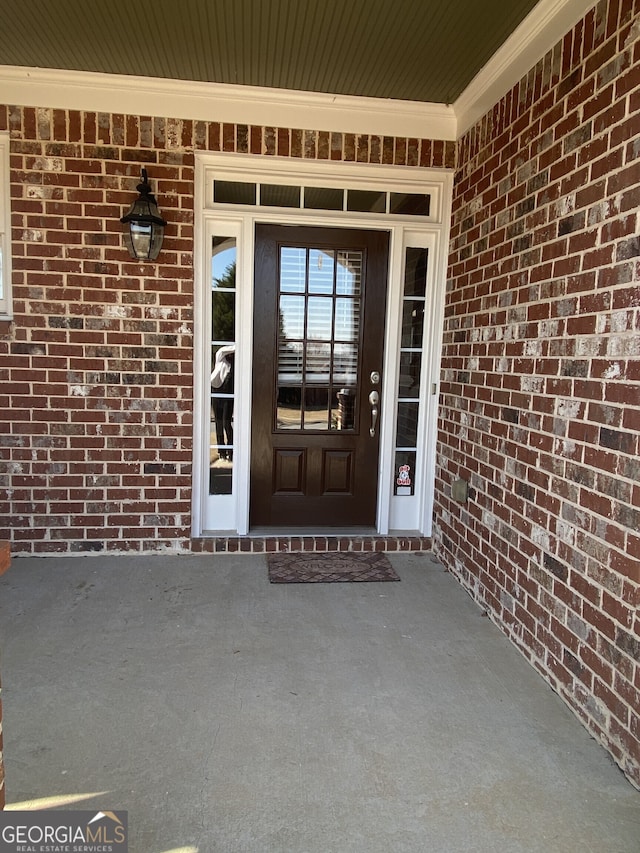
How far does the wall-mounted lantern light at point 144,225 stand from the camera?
3.14 metres

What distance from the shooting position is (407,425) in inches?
149

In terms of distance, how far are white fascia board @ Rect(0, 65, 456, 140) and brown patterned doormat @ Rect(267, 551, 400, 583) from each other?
106 inches

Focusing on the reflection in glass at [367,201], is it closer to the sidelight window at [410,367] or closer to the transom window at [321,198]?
the transom window at [321,198]

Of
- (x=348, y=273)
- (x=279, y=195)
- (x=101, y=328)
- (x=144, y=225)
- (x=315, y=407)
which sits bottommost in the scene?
(x=315, y=407)

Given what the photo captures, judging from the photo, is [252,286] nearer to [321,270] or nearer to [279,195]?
[321,270]

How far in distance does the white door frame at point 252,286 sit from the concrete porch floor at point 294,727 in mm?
788

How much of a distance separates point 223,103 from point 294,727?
3.35m

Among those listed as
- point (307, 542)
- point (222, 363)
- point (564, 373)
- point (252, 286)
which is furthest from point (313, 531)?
point (564, 373)

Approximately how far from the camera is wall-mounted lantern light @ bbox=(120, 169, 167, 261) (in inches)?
123

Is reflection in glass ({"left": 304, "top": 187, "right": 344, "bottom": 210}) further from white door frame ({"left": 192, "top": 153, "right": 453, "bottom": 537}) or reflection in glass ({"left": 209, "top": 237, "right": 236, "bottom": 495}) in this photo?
reflection in glass ({"left": 209, "top": 237, "right": 236, "bottom": 495})

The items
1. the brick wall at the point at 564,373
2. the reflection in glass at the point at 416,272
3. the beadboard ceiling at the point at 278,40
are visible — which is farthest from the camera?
the reflection in glass at the point at 416,272

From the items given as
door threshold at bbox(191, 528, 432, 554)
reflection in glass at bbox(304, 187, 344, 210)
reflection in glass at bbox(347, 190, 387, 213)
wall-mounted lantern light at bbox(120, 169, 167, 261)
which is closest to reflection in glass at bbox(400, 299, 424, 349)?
reflection in glass at bbox(347, 190, 387, 213)

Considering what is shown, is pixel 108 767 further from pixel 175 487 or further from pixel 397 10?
pixel 397 10

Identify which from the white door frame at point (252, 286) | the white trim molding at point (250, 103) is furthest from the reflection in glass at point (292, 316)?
the white trim molding at point (250, 103)
